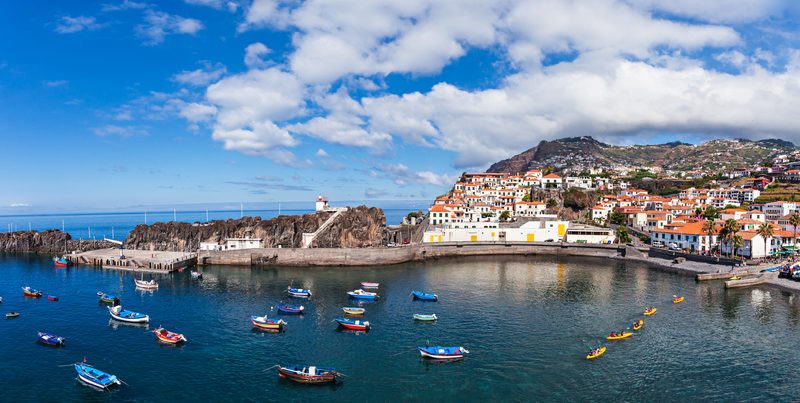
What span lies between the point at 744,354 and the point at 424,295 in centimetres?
3484

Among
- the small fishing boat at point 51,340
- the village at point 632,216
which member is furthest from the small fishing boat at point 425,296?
the village at point 632,216

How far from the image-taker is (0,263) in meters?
94.8

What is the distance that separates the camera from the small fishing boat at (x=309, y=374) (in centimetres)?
3481

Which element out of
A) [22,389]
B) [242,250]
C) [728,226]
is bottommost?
[22,389]

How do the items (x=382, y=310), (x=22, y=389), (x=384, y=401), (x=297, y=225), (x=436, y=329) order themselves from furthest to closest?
1. (x=297, y=225)
2. (x=382, y=310)
3. (x=436, y=329)
4. (x=22, y=389)
5. (x=384, y=401)

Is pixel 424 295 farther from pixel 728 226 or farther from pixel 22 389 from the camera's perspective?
pixel 728 226

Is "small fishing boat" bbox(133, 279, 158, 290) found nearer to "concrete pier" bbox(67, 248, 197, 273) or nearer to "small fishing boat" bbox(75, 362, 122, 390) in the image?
"concrete pier" bbox(67, 248, 197, 273)

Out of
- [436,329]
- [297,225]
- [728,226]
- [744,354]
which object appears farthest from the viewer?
[297,225]

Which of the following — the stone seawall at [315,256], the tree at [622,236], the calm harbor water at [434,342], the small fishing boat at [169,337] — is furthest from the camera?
the tree at [622,236]

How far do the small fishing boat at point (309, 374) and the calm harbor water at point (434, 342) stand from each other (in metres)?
0.76

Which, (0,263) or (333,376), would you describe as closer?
(333,376)

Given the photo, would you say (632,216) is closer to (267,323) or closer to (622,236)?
(622,236)

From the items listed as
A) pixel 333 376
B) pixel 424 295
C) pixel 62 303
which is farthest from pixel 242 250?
pixel 333 376

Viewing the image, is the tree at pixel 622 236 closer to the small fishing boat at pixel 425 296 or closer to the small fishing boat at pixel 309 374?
the small fishing boat at pixel 425 296
